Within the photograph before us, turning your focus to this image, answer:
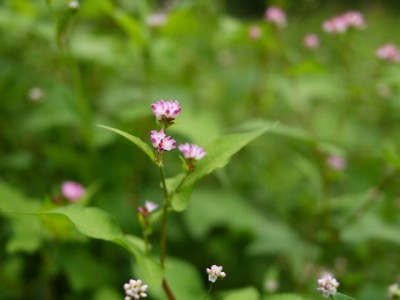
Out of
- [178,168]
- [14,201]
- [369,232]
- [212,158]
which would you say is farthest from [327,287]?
[178,168]

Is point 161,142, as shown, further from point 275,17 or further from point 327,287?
point 275,17

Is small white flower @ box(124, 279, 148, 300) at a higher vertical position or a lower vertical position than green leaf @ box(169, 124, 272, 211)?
lower

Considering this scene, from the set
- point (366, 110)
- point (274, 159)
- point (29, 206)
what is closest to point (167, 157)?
point (274, 159)

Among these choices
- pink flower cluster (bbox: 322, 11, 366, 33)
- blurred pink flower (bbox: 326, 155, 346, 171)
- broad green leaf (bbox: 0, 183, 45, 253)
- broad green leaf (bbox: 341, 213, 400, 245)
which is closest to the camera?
broad green leaf (bbox: 0, 183, 45, 253)

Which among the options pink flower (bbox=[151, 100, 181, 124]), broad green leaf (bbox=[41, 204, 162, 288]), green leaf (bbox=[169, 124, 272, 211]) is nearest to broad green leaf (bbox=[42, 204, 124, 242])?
broad green leaf (bbox=[41, 204, 162, 288])

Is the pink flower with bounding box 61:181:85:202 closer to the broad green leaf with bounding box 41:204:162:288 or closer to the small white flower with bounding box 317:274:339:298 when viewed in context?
the broad green leaf with bounding box 41:204:162:288

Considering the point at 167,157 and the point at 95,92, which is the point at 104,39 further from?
the point at 167,157
